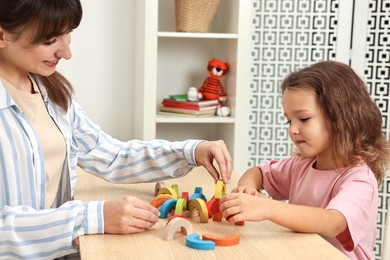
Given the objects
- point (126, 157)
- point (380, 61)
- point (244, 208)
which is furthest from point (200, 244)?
point (380, 61)

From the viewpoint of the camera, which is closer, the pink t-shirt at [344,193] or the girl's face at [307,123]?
the pink t-shirt at [344,193]

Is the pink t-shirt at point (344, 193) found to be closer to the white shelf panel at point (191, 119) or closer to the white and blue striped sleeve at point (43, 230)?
the white and blue striped sleeve at point (43, 230)

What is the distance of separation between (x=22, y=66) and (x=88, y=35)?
4.61 ft

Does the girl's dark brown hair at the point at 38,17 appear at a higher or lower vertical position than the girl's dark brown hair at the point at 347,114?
higher

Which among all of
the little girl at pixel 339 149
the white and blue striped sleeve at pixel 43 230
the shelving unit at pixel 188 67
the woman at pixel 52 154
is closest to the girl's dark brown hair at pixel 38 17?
the woman at pixel 52 154

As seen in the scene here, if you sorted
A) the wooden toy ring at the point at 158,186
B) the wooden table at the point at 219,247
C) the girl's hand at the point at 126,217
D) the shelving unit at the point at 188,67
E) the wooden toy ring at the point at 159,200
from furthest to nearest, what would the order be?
the shelving unit at the point at 188,67, the wooden toy ring at the point at 158,186, the wooden toy ring at the point at 159,200, the girl's hand at the point at 126,217, the wooden table at the point at 219,247

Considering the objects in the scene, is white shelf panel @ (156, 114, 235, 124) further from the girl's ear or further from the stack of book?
the girl's ear

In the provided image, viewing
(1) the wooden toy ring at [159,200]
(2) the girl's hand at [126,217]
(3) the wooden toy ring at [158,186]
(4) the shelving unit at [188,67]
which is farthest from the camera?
(4) the shelving unit at [188,67]

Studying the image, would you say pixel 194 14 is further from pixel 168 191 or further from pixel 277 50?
pixel 168 191

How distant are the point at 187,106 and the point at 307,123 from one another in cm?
124

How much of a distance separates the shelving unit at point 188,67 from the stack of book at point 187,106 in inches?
1.8

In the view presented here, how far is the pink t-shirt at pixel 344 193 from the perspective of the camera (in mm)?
1496

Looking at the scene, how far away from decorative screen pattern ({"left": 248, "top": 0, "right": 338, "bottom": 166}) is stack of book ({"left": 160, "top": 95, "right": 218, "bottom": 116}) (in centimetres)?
19

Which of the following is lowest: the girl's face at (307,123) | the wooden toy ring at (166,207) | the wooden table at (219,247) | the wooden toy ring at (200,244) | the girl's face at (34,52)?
the wooden table at (219,247)
